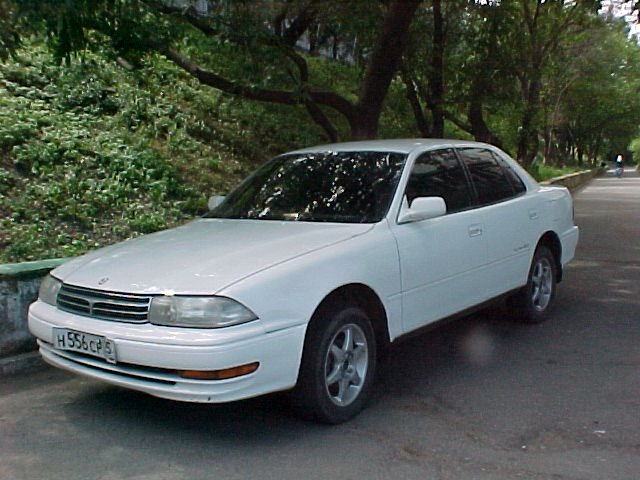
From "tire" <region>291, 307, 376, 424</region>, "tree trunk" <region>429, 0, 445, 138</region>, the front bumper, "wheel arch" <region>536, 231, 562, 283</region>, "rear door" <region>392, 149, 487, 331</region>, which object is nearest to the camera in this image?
the front bumper

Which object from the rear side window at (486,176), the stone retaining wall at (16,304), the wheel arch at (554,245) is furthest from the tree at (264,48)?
the wheel arch at (554,245)

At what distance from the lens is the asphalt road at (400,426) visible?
151 inches

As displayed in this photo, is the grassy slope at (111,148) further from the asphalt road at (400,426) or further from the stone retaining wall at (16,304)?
the asphalt road at (400,426)

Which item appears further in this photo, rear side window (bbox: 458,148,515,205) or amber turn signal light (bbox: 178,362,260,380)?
rear side window (bbox: 458,148,515,205)

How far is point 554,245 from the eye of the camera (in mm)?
6938

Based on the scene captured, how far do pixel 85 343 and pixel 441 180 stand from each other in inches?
109

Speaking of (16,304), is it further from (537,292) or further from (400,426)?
(537,292)

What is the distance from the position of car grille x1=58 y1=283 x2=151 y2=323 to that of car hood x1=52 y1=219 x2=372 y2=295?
1.6 inches

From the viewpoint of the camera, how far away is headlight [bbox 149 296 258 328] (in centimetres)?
385

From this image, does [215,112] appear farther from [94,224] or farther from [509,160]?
[509,160]

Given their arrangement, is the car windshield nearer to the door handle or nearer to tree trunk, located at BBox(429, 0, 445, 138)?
the door handle

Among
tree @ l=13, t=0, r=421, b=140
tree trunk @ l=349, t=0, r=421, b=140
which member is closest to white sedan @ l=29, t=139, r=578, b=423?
tree @ l=13, t=0, r=421, b=140

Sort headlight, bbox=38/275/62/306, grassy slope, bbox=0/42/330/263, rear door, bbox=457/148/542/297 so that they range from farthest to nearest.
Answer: grassy slope, bbox=0/42/330/263
rear door, bbox=457/148/542/297
headlight, bbox=38/275/62/306

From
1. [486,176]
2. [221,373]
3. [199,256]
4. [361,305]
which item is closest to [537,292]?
[486,176]
